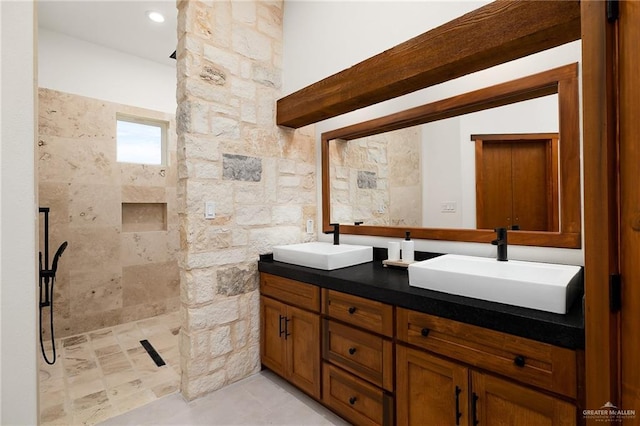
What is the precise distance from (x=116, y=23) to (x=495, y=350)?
3958 millimetres

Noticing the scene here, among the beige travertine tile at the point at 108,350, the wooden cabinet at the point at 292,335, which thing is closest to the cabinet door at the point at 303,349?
the wooden cabinet at the point at 292,335

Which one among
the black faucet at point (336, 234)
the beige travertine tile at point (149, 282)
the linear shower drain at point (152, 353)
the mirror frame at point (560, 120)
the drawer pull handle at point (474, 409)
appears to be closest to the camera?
the drawer pull handle at point (474, 409)

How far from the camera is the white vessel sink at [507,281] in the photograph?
1077mm

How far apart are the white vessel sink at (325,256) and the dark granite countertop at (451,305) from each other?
0.16 feet

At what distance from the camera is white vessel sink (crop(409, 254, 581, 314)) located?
1.08 metres

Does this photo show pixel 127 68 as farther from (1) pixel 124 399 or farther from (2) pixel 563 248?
(2) pixel 563 248

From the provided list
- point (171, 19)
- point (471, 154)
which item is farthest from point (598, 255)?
point (171, 19)

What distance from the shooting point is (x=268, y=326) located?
227 centimetres

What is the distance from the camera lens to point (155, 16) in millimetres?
2844

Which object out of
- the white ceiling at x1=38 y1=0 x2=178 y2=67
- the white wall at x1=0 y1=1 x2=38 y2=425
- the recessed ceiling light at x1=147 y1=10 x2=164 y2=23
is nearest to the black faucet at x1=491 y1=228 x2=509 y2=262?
the white wall at x1=0 y1=1 x2=38 y2=425

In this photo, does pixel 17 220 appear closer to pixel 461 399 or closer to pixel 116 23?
pixel 461 399

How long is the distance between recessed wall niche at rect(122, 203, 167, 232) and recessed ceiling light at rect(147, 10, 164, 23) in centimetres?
194

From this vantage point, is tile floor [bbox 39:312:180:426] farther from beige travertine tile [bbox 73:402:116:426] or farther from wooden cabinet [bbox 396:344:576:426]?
wooden cabinet [bbox 396:344:576:426]

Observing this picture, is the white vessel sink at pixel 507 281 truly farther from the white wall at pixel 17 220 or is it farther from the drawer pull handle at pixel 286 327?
the white wall at pixel 17 220
